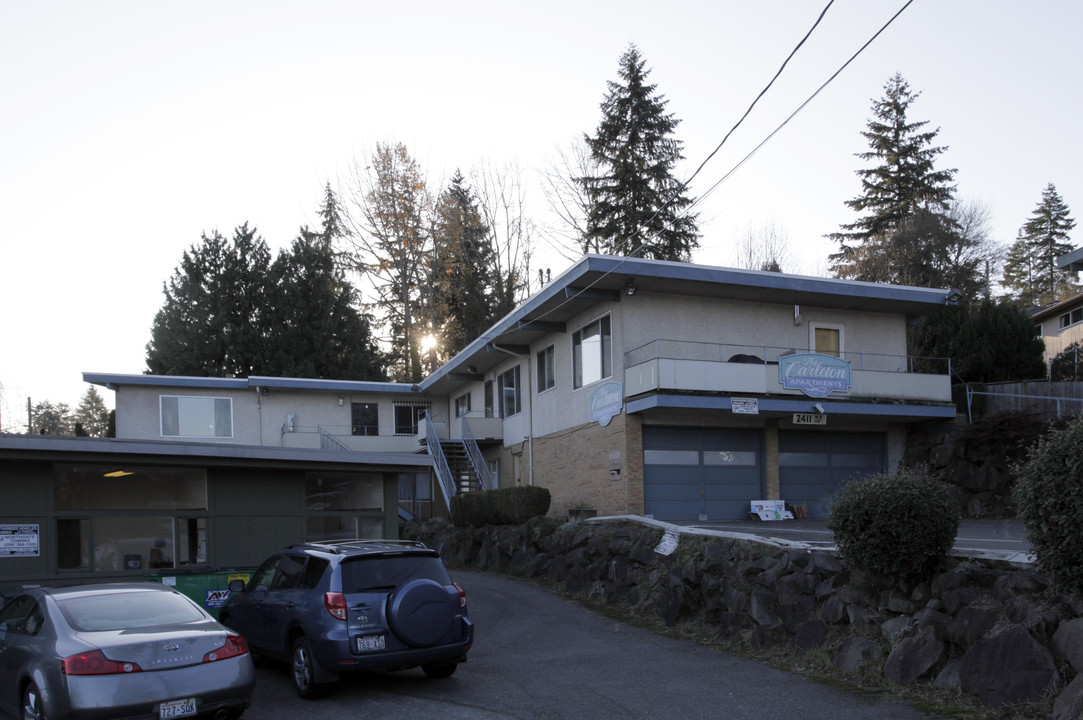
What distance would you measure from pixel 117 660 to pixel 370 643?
2623mm

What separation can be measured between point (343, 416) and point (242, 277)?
16123 millimetres

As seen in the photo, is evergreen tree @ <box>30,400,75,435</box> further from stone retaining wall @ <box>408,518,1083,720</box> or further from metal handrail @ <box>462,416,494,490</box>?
stone retaining wall @ <box>408,518,1083,720</box>

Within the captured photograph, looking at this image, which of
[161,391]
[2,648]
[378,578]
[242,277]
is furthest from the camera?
[242,277]

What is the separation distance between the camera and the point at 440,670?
424 inches

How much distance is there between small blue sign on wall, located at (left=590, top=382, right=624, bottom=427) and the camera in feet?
69.3

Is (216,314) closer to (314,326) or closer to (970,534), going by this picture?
(314,326)

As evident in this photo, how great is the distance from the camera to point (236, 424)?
110ft

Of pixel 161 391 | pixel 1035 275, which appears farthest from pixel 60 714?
pixel 1035 275

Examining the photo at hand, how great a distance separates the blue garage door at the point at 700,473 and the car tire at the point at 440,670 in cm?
1095

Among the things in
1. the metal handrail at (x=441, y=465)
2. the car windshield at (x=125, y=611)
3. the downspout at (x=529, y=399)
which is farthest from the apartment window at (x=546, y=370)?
the car windshield at (x=125, y=611)

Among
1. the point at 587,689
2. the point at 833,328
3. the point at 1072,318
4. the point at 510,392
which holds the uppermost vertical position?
the point at 1072,318

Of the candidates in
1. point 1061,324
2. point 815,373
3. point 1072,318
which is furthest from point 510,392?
point 1061,324

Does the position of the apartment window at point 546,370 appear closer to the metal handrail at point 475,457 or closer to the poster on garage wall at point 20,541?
the metal handrail at point 475,457

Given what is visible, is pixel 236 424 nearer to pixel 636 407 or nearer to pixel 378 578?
pixel 636 407
